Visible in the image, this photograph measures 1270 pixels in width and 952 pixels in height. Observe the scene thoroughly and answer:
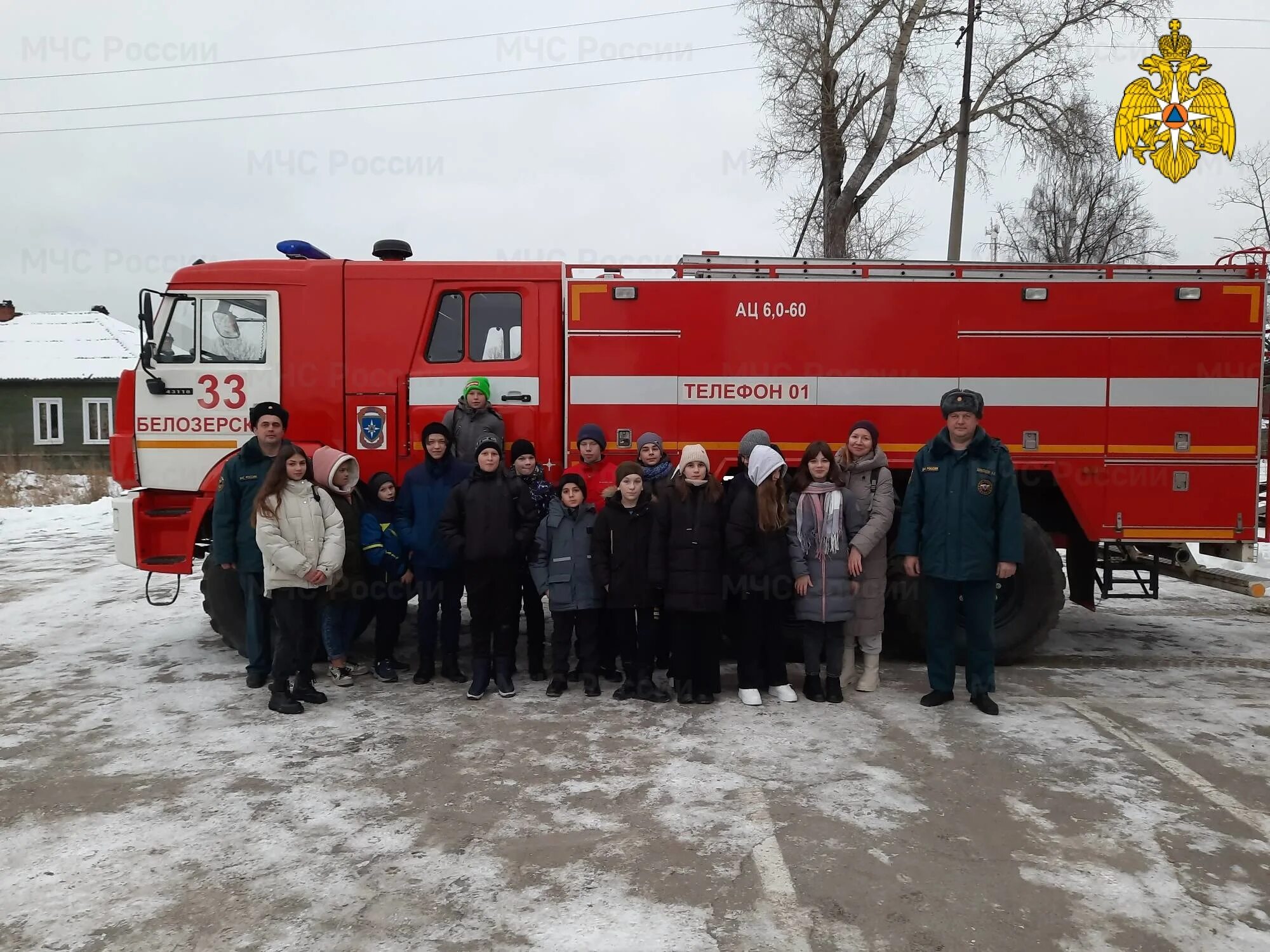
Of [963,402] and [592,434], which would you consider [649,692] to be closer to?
[592,434]

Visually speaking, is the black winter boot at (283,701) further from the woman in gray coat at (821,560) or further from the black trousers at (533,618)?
the woman in gray coat at (821,560)

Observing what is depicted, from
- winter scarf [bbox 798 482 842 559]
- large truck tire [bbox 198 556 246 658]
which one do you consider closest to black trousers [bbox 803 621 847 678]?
winter scarf [bbox 798 482 842 559]

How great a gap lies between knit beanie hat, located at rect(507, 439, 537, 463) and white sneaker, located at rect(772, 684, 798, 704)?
2.33 meters

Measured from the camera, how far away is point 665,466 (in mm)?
5895

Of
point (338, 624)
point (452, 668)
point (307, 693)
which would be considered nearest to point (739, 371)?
point (452, 668)

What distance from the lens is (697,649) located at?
559cm

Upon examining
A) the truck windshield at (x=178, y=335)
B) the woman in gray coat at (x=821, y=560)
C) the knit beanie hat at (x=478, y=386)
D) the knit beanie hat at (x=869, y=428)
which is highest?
the truck windshield at (x=178, y=335)

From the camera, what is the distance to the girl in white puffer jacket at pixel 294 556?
5309 mm

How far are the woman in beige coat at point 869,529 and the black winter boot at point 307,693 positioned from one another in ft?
11.7

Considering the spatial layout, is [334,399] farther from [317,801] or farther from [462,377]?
[317,801]

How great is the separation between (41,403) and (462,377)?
3087cm

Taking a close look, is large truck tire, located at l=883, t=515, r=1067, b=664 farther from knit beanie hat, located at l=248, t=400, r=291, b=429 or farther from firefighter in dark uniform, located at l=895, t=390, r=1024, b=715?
knit beanie hat, located at l=248, t=400, r=291, b=429

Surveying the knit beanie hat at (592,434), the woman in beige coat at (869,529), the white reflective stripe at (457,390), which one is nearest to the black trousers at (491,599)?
the knit beanie hat at (592,434)

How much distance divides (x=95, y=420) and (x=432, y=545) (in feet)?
100
